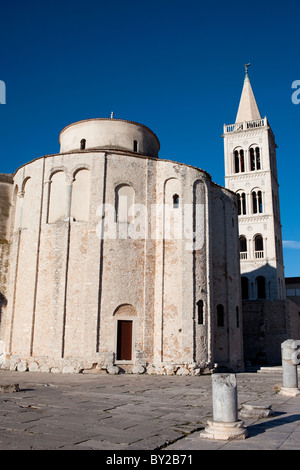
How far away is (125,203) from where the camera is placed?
20.2m

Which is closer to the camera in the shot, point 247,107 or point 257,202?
point 257,202

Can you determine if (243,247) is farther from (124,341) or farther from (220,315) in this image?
(124,341)

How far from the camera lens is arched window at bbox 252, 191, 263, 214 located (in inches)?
1686

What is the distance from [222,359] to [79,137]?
13.8m

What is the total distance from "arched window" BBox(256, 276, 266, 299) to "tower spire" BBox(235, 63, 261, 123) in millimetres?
17554

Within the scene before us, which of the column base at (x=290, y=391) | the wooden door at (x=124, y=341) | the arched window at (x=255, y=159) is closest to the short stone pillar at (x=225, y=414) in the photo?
the column base at (x=290, y=391)

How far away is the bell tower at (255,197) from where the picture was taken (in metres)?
40.8

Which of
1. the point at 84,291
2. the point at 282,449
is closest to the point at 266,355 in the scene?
the point at 84,291

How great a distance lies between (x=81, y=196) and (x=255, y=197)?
27166mm

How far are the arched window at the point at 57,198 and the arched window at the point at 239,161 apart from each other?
28.2 meters

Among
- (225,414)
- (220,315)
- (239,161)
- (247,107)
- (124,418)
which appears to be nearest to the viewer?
(225,414)

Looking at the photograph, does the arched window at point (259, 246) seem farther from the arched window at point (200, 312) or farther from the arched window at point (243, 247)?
the arched window at point (200, 312)

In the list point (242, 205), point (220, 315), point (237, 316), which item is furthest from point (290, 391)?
point (242, 205)

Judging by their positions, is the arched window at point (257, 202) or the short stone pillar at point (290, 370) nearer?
the short stone pillar at point (290, 370)
